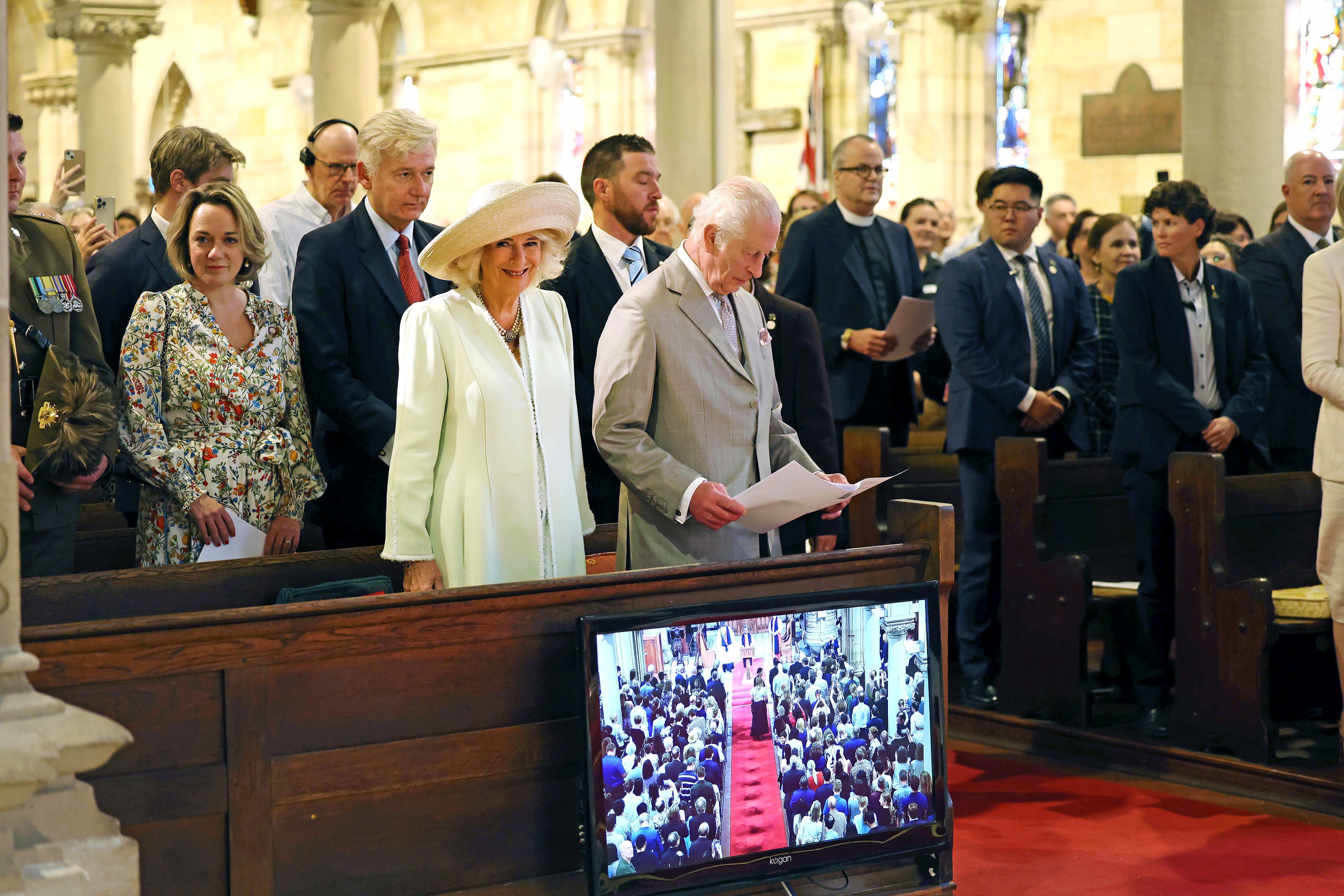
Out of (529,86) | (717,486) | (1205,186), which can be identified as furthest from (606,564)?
(529,86)

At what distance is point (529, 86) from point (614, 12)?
1.54 metres

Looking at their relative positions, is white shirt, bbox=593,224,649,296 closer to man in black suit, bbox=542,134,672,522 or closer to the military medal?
man in black suit, bbox=542,134,672,522

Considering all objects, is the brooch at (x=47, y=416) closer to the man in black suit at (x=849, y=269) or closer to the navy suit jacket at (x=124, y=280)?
the navy suit jacket at (x=124, y=280)

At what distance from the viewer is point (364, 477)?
4.16 meters

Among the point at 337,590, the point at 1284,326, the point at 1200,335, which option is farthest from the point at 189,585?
the point at 1284,326

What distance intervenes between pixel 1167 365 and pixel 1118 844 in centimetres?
173

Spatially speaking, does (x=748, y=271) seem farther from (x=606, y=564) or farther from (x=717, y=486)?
(x=606, y=564)

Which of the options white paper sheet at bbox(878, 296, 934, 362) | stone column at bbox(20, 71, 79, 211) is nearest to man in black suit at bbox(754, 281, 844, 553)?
white paper sheet at bbox(878, 296, 934, 362)

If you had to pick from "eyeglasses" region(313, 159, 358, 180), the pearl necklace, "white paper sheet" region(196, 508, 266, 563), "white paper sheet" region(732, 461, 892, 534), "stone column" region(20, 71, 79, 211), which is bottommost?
"white paper sheet" region(196, 508, 266, 563)

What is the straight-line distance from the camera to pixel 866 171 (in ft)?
18.9

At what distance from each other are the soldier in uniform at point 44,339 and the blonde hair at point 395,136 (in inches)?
30.2

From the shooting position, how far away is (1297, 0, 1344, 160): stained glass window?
11359 mm

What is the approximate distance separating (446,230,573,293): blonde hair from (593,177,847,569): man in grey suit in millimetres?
203

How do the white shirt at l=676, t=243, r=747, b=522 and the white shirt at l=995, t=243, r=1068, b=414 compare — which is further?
the white shirt at l=995, t=243, r=1068, b=414
